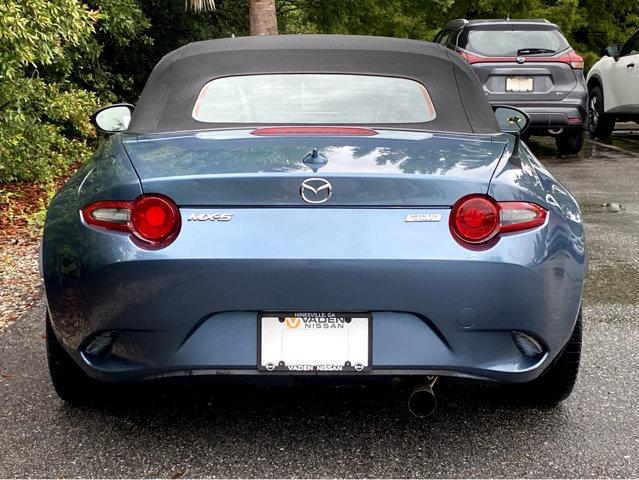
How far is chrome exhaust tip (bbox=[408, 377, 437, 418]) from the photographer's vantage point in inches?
123

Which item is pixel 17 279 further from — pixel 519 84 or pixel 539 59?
pixel 539 59

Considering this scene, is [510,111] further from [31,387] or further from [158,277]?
[31,387]

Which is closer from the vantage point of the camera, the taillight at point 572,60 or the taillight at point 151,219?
the taillight at point 151,219

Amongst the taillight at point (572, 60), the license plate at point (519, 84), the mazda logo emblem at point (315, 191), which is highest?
the mazda logo emblem at point (315, 191)

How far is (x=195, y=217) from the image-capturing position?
2883 millimetres

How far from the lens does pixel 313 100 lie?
376 centimetres

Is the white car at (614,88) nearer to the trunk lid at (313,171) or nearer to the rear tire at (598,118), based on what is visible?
the rear tire at (598,118)

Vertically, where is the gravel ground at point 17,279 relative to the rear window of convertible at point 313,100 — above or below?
below

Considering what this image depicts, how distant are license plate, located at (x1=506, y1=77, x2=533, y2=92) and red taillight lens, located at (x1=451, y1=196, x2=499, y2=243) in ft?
30.1

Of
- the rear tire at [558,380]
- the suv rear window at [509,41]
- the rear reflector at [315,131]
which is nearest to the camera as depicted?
the rear reflector at [315,131]

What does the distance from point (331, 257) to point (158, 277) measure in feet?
1.80

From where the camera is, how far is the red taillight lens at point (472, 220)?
9.48 ft

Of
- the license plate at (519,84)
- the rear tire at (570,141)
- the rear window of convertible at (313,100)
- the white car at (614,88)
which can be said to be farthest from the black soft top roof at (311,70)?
the white car at (614,88)

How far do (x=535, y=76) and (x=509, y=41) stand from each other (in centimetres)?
69
